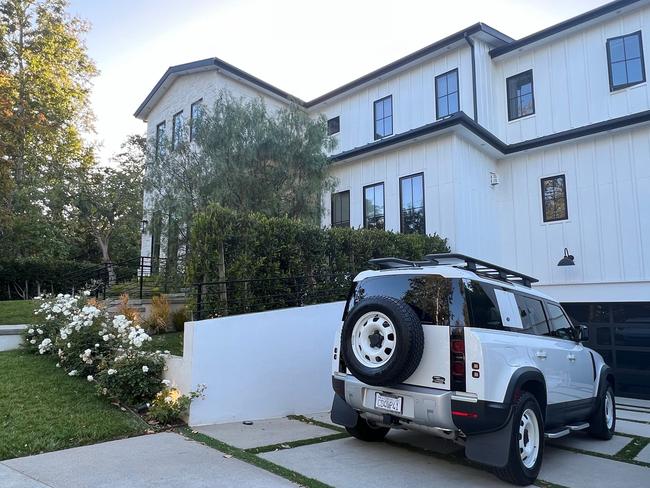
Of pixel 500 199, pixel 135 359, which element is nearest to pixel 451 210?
pixel 500 199

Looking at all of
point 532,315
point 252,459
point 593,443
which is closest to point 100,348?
point 252,459

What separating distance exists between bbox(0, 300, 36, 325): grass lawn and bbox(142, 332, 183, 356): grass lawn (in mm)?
3342

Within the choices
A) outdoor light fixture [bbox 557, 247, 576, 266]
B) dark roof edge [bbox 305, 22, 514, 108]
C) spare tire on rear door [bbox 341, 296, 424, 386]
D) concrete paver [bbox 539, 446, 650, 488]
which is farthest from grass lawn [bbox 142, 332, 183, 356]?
dark roof edge [bbox 305, 22, 514, 108]

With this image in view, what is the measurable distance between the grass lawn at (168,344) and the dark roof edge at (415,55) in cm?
1026

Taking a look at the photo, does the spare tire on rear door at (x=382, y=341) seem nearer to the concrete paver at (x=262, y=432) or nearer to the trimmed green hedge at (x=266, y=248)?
the concrete paver at (x=262, y=432)

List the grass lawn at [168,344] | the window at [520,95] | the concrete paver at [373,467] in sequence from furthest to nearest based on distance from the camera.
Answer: the window at [520,95] < the grass lawn at [168,344] < the concrete paver at [373,467]

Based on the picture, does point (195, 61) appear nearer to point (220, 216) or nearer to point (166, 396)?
point (220, 216)

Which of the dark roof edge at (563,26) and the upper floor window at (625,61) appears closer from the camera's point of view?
the upper floor window at (625,61)

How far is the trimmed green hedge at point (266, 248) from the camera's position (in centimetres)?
762

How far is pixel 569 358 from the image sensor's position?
19.1ft

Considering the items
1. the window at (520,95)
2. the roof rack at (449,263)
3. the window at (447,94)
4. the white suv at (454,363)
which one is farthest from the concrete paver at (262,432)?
the window at (520,95)

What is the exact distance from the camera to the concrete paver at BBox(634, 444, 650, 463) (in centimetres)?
548

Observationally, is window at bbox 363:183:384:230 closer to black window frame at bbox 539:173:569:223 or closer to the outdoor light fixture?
black window frame at bbox 539:173:569:223

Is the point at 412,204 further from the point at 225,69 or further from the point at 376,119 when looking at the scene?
the point at 225,69
